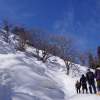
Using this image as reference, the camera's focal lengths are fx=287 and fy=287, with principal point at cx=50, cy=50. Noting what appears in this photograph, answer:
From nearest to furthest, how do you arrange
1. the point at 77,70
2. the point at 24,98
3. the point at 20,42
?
the point at 24,98
the point at 77,70
the point at 20,42

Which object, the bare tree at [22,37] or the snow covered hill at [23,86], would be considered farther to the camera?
the bare tree at [22,37]

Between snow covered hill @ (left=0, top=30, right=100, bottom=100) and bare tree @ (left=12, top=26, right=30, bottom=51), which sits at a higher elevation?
bare tree @ (left=12, top=26, right=30, bottom=51)

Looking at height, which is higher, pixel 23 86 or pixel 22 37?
pixel 22 37

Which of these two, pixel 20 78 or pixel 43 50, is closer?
pixel 20 78

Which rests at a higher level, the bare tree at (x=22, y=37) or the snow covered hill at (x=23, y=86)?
the bare tree at (x=22, y=37)

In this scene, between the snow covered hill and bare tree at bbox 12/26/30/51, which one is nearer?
the snow covered hill

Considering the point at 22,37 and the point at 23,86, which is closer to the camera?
the point at 23,86

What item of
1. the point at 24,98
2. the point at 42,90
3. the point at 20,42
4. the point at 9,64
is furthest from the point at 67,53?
the point at 24,98

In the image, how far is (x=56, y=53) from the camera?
5475 cm

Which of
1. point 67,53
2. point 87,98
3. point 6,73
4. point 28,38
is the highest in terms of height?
point 28,38

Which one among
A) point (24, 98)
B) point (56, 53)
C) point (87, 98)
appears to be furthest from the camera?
point (56, 53)

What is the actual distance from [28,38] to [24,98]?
4930 cm

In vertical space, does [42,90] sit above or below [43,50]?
below

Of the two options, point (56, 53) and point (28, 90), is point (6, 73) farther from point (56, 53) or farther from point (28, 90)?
point (56, 53)
